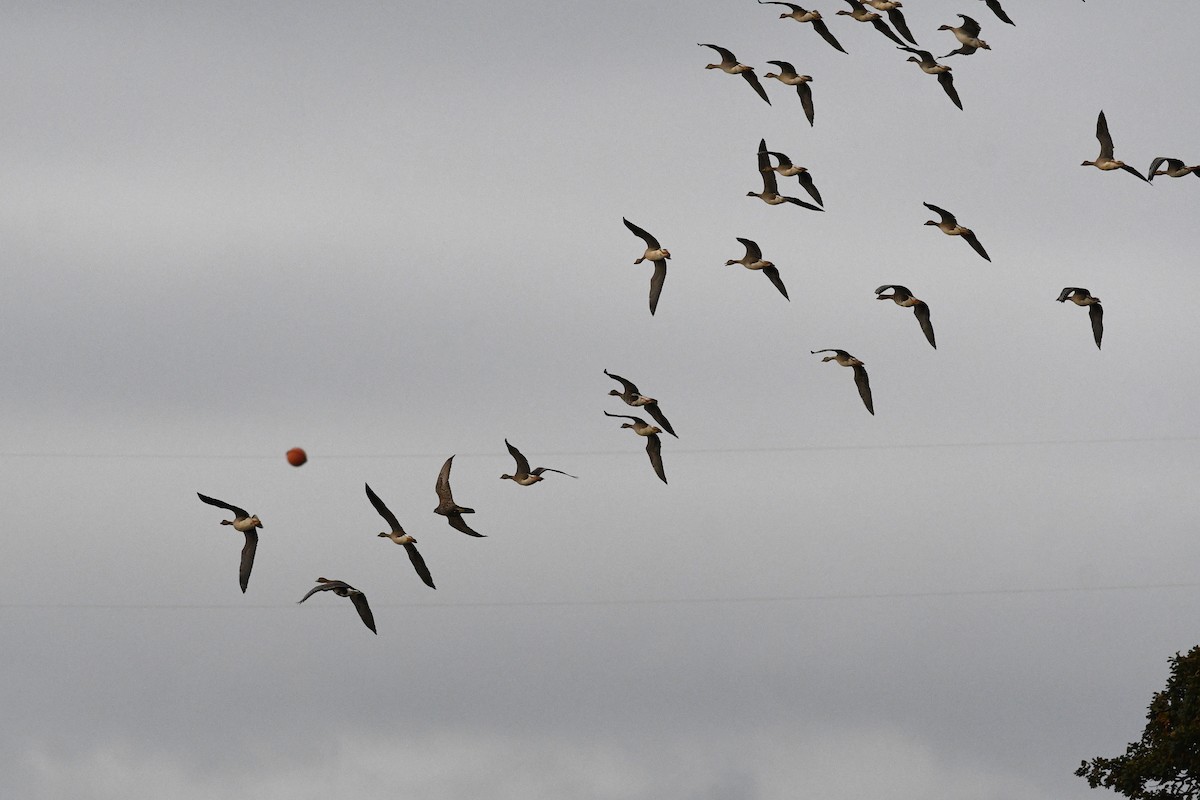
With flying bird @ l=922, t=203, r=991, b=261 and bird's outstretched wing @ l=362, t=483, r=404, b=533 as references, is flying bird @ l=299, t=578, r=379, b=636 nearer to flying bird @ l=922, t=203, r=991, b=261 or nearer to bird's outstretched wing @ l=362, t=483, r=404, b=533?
bird's outstretched wing @ l=362, t=483, r=404, b=533

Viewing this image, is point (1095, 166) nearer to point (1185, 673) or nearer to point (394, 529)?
point (1185, 673)

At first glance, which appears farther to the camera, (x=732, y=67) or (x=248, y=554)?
(x=732, y=67)

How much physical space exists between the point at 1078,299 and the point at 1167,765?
15556 mm

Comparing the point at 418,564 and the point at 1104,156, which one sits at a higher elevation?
the point at 1104,156

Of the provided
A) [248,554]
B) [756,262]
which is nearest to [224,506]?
[248,554]

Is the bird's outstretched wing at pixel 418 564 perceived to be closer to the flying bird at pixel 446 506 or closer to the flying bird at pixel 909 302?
the flying bird at pixel 446 506

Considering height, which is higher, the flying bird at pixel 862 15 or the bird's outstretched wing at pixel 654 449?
the flying bird at pixel 862 15

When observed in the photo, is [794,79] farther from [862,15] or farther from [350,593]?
[350,593]

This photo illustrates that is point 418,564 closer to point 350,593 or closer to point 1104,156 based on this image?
point 350,593

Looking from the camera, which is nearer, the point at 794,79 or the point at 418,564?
the point at 418,564

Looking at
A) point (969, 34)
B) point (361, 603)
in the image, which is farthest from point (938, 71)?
point (361, 603)

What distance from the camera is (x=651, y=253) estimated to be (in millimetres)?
77062

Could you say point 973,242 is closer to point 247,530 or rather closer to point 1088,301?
point 1088,301

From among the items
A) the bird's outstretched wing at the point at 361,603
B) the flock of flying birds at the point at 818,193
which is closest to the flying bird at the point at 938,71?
the flock of flying birds at the point at 818,193
